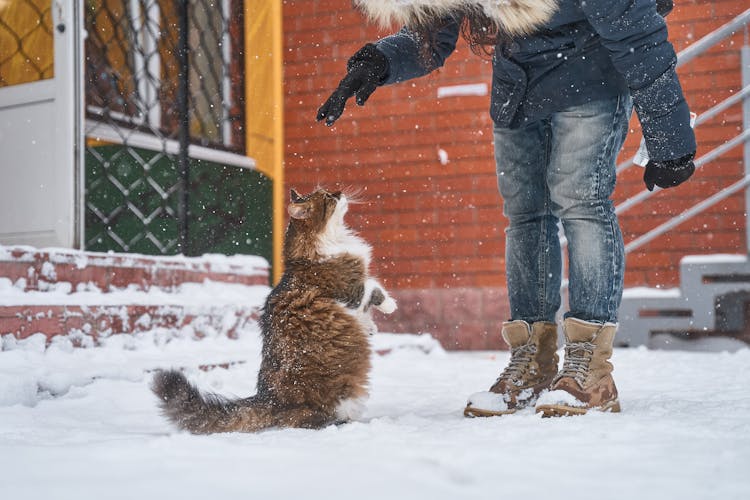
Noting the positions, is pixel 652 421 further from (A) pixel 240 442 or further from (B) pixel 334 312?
(A) pixel 240 442

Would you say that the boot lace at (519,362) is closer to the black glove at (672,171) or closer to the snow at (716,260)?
the black glove at (672,171)

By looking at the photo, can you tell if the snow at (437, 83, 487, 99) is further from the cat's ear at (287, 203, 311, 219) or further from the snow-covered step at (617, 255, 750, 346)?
the cat's ear at (287, 203, 311, 219)

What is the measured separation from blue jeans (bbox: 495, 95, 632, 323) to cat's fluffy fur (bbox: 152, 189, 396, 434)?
0.49 meters

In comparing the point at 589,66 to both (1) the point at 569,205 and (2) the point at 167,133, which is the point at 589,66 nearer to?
(1) the point at 569,205

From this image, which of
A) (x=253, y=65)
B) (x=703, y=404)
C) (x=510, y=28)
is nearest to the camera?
(x=510, y=28)

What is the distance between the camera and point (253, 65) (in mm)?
5555

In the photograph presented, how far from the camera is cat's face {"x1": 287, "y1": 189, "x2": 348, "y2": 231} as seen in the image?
233cm

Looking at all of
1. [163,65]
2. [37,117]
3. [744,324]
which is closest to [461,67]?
[163,65]

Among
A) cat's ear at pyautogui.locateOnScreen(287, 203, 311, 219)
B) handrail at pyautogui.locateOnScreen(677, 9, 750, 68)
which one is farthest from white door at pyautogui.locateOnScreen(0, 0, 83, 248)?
handrail at pyautogui.locateOnScreen(677, 9, 750, 68)

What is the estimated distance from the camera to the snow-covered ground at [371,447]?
1185 mm

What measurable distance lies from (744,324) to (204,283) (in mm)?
3425

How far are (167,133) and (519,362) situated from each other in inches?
135

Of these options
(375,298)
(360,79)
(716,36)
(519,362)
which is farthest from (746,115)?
(375,298)

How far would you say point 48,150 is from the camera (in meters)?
3.74
